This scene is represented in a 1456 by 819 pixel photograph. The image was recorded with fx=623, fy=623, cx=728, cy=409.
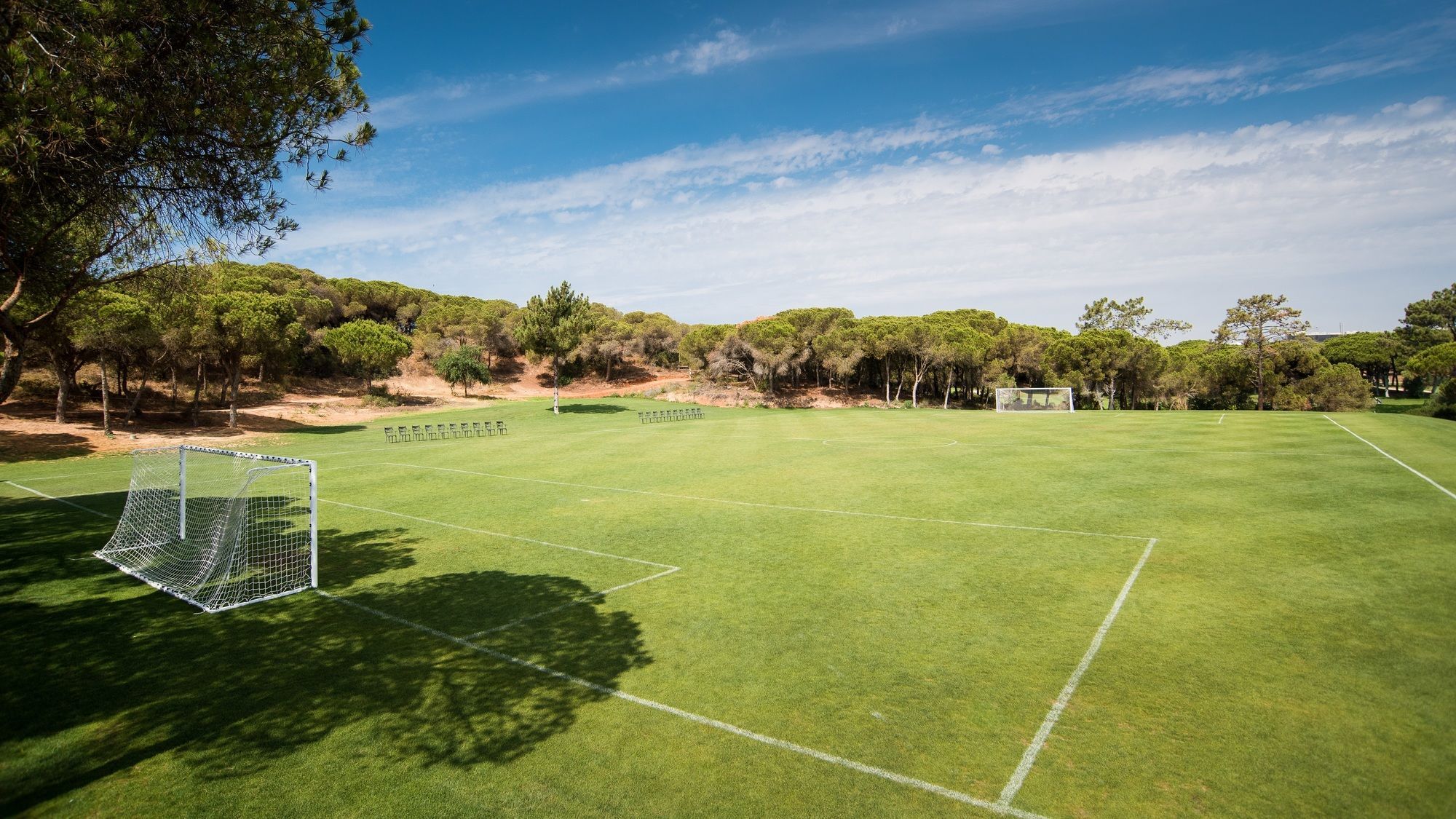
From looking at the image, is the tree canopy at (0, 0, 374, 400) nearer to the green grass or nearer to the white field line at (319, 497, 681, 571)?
the white field line at (319, 497, 681, 571)

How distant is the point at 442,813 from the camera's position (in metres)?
4.87

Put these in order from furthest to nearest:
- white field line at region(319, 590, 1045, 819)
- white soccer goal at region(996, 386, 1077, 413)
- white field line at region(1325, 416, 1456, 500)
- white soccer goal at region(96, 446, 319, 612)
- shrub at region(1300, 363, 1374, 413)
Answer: shrub at region(1300, 363, 1374, 413) → white soccer goal at region(996, 386, 1077, 413) → white field line at region(1325, 416, 1456, 500) → white soccer goal at region(96, 446, 319, 612) → white field line at region(319, 590, 1045, 819)

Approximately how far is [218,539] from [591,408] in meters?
42.4

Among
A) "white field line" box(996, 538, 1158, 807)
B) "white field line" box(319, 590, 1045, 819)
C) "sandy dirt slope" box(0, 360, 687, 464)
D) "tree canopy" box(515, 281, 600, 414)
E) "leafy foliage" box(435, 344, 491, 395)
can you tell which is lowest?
"white field line" box(319, 590, 1045, 819)

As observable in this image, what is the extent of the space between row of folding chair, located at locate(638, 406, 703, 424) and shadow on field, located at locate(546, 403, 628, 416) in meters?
3.75

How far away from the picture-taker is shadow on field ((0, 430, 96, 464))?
82.7ft

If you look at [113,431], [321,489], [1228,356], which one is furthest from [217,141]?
[1228,356]

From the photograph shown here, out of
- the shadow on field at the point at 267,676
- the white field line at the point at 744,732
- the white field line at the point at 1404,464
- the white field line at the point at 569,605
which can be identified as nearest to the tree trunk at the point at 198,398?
the shadow on field at the point at 267,676

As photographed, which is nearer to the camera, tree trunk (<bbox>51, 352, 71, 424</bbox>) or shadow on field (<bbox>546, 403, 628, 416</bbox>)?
tree trunk (<bbox>51, 352, 71, 424</bbox>)

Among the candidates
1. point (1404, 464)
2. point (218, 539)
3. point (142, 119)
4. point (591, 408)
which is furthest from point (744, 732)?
point (591, 408)

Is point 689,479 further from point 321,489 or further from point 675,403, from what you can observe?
point 675,403

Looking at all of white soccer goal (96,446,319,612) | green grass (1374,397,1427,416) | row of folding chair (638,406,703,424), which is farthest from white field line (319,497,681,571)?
green grass (1374,397,1427,416)

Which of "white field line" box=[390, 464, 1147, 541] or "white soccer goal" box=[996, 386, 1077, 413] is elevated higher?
"white soccer goal" box=[996, 386, 1077, 413]

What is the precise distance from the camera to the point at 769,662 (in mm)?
7438
